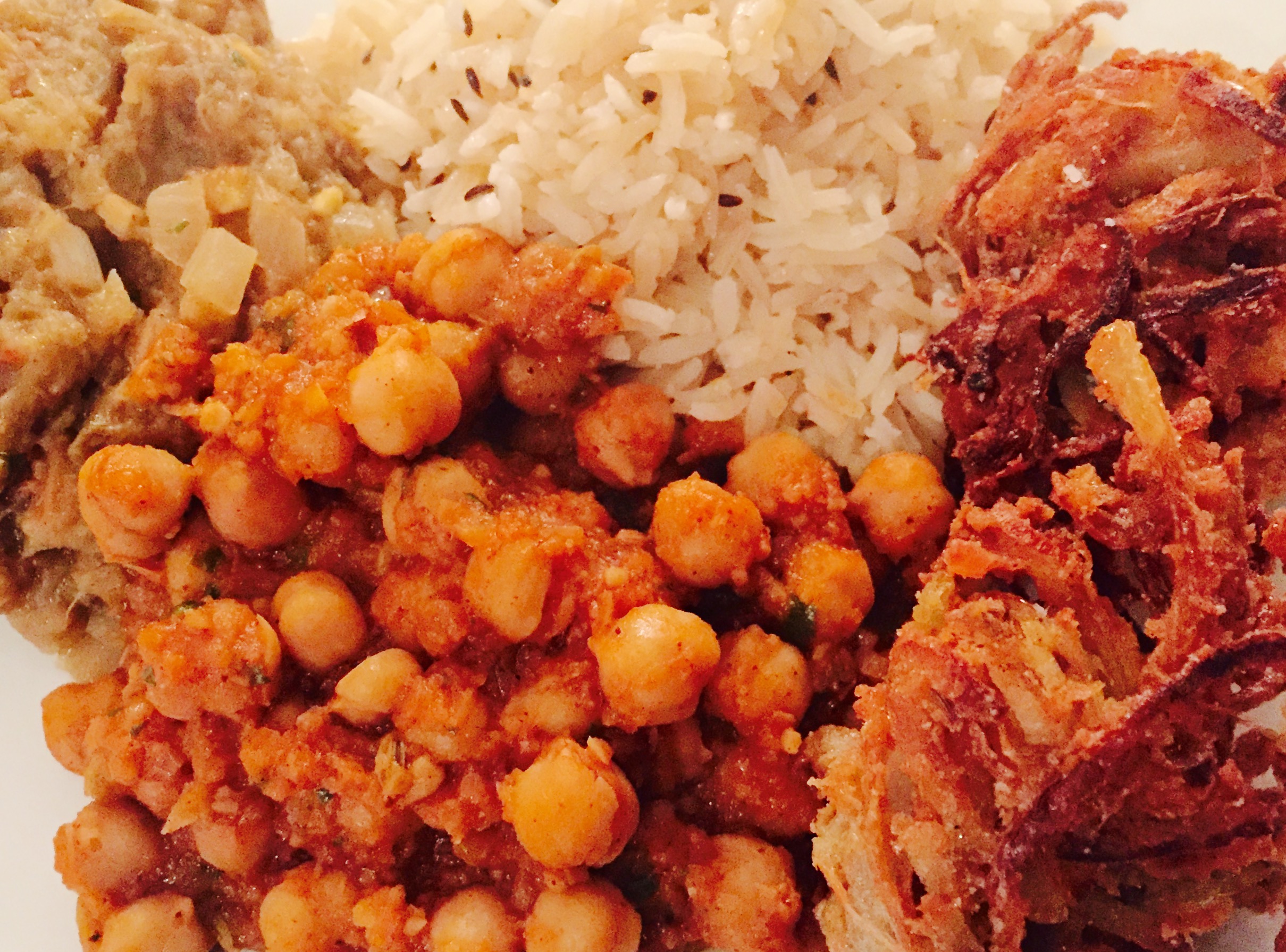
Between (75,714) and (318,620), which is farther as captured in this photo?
(75,714)

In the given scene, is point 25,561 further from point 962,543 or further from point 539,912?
point 962,543

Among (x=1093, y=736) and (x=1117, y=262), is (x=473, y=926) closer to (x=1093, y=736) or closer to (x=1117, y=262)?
(x=1093, y=736)

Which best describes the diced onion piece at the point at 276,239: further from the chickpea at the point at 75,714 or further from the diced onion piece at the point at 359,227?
the chickpea at the point at 75,714

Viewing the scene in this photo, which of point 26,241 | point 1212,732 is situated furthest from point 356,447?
point 1212,732

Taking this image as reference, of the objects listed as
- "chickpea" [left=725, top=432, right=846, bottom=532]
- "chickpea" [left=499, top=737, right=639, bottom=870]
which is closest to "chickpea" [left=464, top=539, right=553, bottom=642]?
"chickpea" [left=499, top=737, right=639, bottom=870]

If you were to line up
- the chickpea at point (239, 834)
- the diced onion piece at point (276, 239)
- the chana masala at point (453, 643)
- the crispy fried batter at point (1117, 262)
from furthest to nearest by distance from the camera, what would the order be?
the diced onion piece at point (276, 239) < the chickpea at point (239, 834) < the chana masala at point (453, 643) < the crispy fried batter at point (1117, 262)

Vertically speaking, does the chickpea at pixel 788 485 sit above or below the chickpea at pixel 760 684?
above

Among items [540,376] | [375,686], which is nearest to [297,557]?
[375,686]

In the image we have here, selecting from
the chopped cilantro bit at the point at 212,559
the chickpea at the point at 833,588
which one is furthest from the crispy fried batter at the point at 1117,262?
the chopped cilantro bit at the point at 212,559
